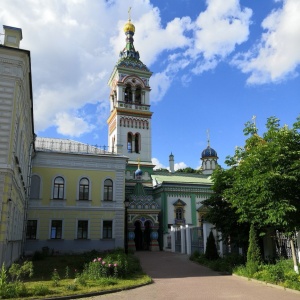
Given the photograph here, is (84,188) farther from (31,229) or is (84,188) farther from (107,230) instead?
(31,229)

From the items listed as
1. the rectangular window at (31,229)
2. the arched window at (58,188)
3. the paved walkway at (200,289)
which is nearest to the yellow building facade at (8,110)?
the paved walkway at (200,289)

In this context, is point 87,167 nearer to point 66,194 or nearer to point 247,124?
point 66,194

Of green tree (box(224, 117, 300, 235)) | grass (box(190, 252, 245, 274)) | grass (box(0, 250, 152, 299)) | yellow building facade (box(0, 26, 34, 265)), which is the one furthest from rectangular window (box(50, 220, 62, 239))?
green tree (box(224, 117, 300, 235))

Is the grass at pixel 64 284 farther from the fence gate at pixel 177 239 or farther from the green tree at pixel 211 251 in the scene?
the fence gate at pixel 177 239

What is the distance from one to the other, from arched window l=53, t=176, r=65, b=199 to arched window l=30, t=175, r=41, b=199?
1.16m

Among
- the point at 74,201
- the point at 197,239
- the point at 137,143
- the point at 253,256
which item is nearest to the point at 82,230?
the point at 74,201

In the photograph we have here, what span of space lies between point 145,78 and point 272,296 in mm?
36774

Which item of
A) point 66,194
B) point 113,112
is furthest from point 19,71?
point 113,112

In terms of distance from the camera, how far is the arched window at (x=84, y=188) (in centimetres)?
2605

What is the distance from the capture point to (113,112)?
42812 millimetres

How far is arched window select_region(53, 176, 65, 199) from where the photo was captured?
1005 inches

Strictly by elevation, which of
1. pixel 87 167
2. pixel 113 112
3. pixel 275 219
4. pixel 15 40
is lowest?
pixel 275 219

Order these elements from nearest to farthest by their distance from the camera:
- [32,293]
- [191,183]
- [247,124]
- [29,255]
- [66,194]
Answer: [32,293] < [247,124] < [29,255] < [66,194] < [191,183]

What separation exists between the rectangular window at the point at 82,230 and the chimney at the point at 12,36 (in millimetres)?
15013
